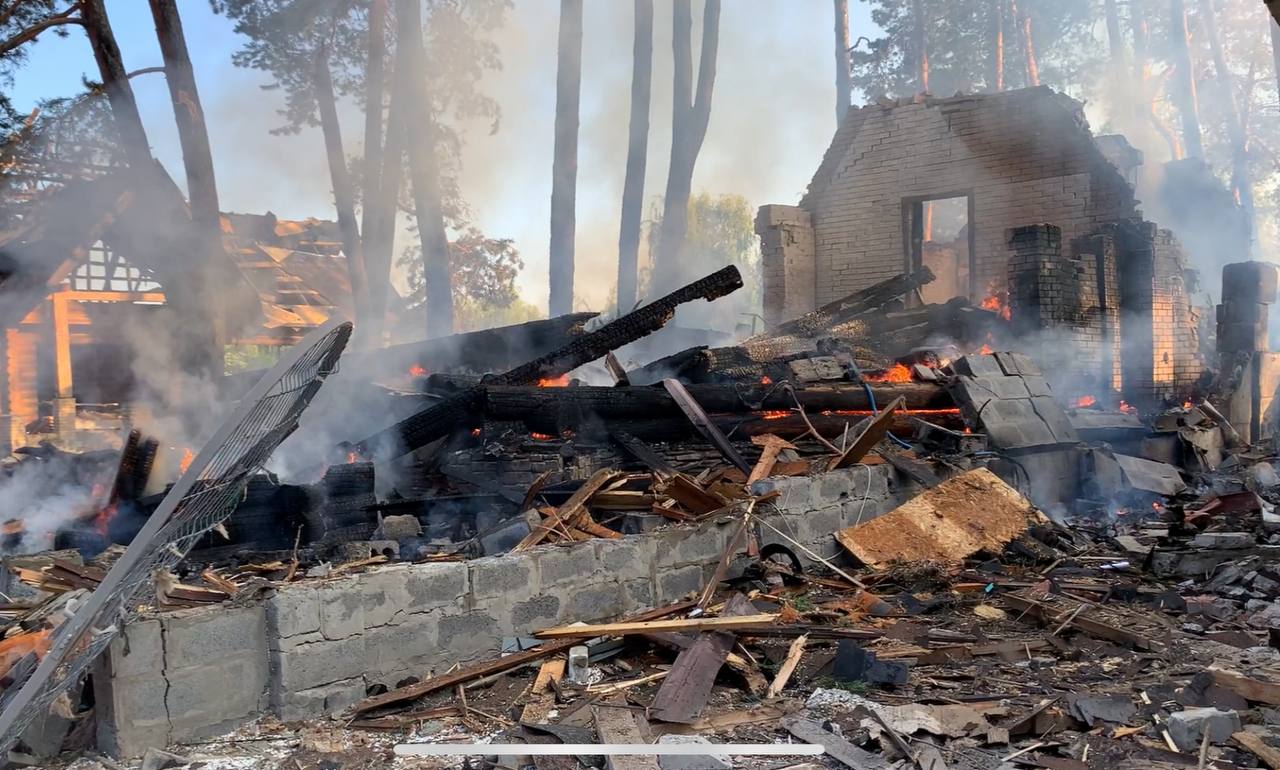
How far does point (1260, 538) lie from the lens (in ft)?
25.6

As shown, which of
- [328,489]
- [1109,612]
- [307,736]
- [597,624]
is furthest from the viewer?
[328,489]

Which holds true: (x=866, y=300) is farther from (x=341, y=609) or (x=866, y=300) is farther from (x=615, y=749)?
(x=615, y=749)

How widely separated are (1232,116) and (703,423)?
34.9 metres

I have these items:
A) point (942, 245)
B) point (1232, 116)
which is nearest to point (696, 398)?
point (942, 245)

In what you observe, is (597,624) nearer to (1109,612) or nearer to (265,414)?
(265,414)

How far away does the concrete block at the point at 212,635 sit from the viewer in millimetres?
4297

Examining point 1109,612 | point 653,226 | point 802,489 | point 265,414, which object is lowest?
point 1109,612

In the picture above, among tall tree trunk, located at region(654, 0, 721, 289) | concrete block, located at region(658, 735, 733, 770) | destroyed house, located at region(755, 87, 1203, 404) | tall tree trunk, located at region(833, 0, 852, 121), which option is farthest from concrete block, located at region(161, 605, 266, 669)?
tall tree trunk, located at region(833, 0, 852, 121)

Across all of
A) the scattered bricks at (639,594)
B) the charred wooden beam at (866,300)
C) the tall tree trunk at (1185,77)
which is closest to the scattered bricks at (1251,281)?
the charred wooden beam at (866,300)

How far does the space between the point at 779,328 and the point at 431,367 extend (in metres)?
5.93

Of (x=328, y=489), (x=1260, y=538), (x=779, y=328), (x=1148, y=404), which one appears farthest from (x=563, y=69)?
(x=1260, y=538)

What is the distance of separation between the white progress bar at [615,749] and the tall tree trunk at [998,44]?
34.4 meters

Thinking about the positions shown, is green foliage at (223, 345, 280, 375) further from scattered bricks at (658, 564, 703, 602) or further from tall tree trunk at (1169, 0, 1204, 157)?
tall tree trunk at (1169, 0, 1204, 157)

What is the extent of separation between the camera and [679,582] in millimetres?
6402
